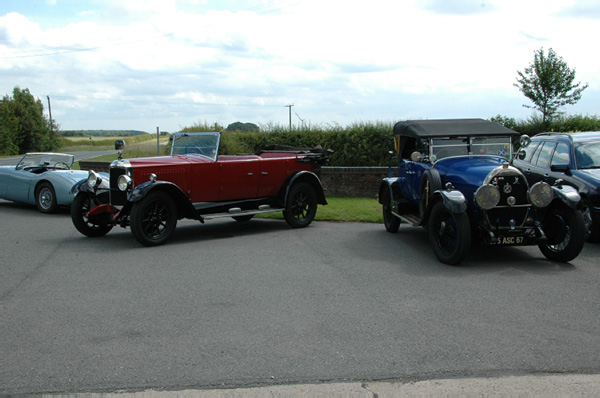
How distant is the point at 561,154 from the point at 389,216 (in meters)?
3.29

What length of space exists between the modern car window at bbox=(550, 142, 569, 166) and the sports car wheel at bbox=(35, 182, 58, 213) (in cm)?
1062

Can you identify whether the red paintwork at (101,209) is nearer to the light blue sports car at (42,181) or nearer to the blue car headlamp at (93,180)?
the blue car headlamp at (93,180)

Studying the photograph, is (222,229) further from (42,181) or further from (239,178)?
(42,181)

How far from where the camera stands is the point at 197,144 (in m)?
10.7

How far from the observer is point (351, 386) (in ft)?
12.5

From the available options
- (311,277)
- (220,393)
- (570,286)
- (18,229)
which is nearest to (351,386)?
(220,393)

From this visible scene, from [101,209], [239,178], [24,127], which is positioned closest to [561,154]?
[239,178]

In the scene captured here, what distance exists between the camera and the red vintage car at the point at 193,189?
9117 mm

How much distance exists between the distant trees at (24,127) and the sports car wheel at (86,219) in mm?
52172

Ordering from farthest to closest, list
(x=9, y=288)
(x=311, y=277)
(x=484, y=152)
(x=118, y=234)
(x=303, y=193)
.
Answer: (x=303, y=193)
(x=118, y=234)
(x=484, y=152)
(x=311, y=277)
(x=9, y=288)

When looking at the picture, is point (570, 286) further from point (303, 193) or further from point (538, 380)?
point (303, 193)

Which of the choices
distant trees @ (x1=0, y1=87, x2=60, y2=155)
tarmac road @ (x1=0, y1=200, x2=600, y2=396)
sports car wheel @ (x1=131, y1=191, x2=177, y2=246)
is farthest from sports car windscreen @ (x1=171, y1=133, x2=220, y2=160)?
distant trees @ (x1=0, y1=87, x2=60, y2=155)

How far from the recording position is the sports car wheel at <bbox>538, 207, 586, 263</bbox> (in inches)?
292

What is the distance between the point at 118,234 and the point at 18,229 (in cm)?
208
